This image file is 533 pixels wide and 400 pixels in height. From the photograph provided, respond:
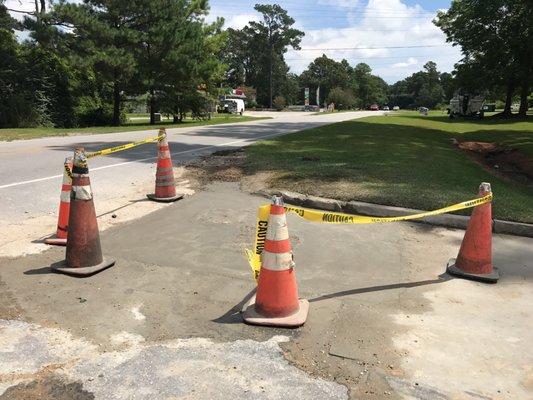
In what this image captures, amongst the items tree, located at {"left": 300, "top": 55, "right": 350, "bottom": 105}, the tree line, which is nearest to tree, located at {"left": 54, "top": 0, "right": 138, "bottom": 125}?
the tree line

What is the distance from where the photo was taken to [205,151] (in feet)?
46.6

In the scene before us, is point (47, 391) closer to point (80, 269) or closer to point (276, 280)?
point (276, 280)

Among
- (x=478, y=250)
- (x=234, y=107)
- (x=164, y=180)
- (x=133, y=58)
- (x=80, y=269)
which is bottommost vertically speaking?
(x=80, y=269)

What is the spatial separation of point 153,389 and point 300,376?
0.90m

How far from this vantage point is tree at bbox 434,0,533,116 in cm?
3978

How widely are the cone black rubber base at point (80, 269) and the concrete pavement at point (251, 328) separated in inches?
2.4

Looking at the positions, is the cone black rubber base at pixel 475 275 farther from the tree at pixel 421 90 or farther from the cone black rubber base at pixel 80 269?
the tree at pixel 421 90

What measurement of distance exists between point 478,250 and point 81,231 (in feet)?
12.8

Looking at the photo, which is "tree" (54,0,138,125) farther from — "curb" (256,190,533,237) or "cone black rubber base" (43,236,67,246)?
"cone black rubber base" (43,236,67,246)

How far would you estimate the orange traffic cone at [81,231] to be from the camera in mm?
4602

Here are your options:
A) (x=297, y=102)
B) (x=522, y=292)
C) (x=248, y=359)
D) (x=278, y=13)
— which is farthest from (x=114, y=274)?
(x=297, y=102)

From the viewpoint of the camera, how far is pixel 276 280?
3795mm

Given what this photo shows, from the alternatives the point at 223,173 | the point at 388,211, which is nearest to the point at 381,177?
the point at 388,211

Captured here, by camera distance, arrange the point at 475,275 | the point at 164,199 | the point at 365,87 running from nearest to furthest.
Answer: the point at 475,275, the point at 164,199, the point at 365,87
